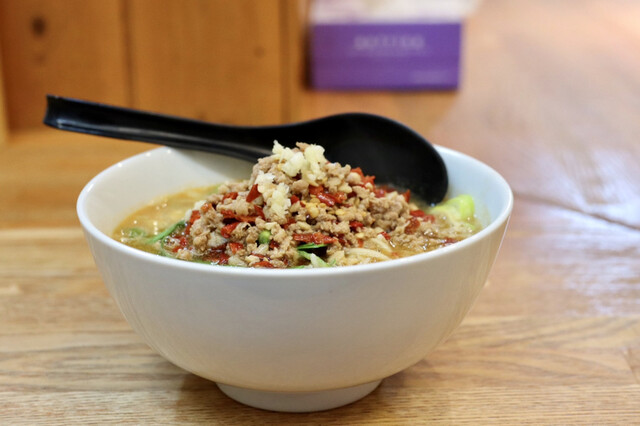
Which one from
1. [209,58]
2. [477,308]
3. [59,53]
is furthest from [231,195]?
[59,53]

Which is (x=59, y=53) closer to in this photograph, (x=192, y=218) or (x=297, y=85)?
(x=297, y=85)

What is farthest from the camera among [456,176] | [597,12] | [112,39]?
[597,12]

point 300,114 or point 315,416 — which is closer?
point 315,416

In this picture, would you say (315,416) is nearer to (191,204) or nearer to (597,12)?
(191,204)

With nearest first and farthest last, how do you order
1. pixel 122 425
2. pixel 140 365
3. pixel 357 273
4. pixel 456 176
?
1. pixel 357 273
2. pixel 122 425
3. pixel 140 365
4. pixel 456 176

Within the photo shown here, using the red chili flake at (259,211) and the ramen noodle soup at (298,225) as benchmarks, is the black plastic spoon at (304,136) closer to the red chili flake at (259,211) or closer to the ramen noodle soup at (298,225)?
the ramen noodle soup at (298,225)

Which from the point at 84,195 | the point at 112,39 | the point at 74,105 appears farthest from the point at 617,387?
the point at 112,39

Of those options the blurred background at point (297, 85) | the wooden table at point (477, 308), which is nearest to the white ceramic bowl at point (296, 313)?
the wooden table at point (477, 308)
